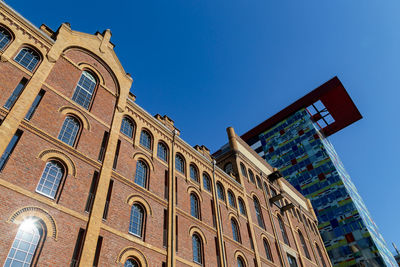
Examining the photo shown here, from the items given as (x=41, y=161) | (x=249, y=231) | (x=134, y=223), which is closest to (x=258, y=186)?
(x=249, y=231)

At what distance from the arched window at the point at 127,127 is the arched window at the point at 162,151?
257 cm

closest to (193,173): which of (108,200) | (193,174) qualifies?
(193,174)

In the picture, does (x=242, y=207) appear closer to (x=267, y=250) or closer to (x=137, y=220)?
(x=267, y=250)

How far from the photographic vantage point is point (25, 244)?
1101 centimetres

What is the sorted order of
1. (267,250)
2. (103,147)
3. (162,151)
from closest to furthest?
(103,147) → (162,151) → (267,250)

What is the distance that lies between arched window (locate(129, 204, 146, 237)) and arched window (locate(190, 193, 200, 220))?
4.90 metres

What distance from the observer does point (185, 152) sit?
23.6 metres

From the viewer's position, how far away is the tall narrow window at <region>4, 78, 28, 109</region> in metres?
13.3

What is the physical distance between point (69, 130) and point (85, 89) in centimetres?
351

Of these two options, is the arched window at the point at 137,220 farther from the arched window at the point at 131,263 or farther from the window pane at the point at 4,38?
the window pane at the point at 4,38

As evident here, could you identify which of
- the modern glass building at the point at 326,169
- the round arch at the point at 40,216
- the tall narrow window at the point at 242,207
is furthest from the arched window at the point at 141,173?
the modern glass building at the point at 326,169

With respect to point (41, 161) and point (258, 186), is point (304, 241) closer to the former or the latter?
point (258, 186)

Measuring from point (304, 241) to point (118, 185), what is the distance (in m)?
25.9

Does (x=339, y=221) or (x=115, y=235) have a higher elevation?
(x=339, y=221)
